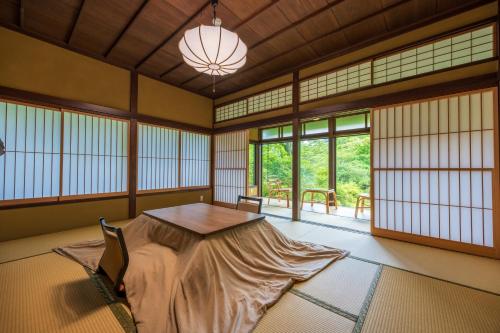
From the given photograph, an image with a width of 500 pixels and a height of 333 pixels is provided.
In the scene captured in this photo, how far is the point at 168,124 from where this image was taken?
4.75 m

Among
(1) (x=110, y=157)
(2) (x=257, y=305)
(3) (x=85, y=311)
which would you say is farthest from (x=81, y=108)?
(2) (x=257, y=305)

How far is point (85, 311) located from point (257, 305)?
1236 millimetres

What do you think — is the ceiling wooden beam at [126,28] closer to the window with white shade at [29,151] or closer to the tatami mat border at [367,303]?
the window with white shade at [29,151]

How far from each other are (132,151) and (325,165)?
7.00 metres

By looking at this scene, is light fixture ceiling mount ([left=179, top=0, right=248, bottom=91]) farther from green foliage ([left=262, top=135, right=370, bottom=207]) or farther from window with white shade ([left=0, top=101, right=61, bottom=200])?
green foliage ([left=262, top=135, right=370, bottom=207])

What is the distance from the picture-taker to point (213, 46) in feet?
6.97

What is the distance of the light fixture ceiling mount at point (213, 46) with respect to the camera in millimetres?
2064

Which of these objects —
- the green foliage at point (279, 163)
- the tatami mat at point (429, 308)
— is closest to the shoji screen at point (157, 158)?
the tatami mat at point (429, 308)

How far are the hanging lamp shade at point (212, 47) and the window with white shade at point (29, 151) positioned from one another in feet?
8.92

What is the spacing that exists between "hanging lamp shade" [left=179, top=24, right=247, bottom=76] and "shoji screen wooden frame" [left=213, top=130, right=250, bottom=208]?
108 inches

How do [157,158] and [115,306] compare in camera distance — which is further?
[157,158]

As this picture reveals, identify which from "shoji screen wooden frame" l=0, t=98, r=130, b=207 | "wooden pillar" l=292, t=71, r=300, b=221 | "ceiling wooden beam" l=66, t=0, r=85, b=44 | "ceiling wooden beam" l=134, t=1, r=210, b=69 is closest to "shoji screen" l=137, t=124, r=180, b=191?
"shoji screen wooden frame" l=0, t=98, r=130, b=207

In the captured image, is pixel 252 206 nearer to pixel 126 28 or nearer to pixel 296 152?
pixel 296 152

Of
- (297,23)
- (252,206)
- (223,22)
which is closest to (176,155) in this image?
(252,206)
